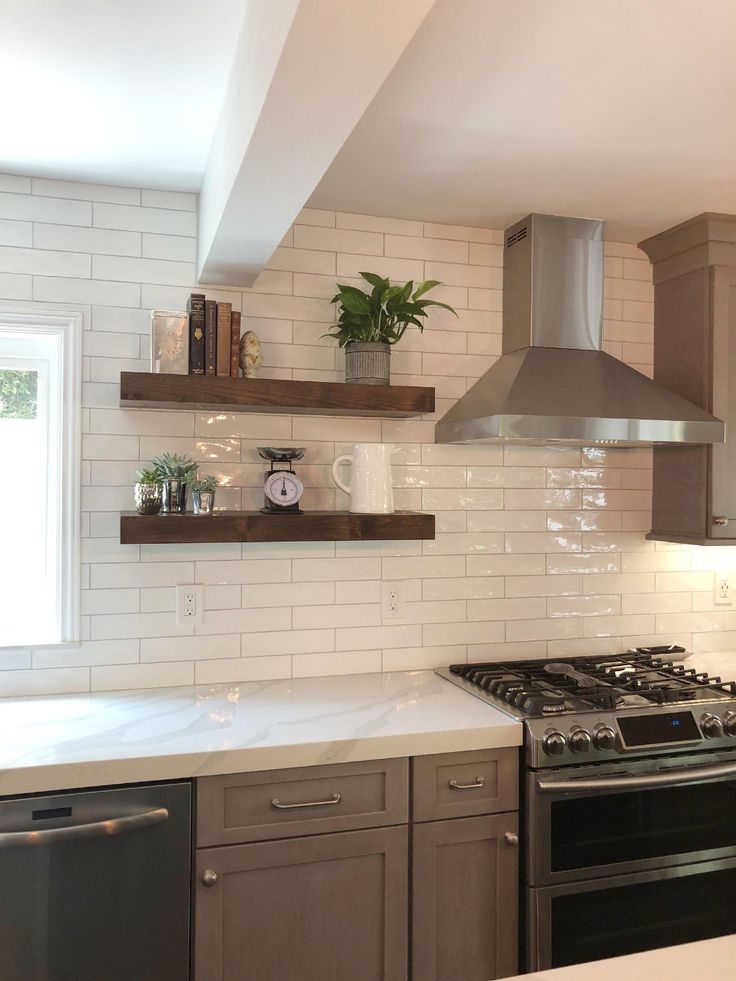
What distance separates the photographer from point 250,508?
257 centimetres

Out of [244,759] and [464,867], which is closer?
[244,759]

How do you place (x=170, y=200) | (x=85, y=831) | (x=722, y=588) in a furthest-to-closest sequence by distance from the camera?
(x=722, y=588), (x=170, y=200), (x=85, y=831)

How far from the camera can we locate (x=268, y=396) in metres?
2.35

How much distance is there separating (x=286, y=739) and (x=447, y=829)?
19.9 inches

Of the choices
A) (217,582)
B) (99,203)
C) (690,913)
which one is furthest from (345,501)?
(690,913)

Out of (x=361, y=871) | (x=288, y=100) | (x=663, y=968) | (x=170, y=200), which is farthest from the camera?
(x=170, y=200)

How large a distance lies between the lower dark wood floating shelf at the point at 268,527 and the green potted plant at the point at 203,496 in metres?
0.04

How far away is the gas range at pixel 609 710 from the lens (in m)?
2.15

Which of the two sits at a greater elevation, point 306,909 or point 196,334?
point 196,334

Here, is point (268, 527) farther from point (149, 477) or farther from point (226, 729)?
point (226, 729)

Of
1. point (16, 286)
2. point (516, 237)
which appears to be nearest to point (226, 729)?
point (16, 286)

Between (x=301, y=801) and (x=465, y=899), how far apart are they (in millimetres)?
535

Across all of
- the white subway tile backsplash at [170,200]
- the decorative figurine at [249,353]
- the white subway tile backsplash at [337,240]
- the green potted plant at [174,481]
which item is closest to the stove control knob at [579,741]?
the green potted plant at [174,481]

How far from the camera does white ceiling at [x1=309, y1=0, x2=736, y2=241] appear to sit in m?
1.57
